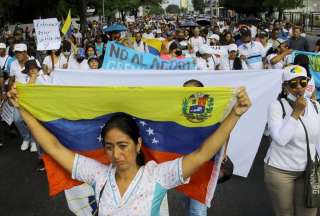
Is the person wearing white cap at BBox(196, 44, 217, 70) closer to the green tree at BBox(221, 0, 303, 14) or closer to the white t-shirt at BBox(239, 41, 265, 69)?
the white t-shirt at BBox(239, 41, 265, 69)

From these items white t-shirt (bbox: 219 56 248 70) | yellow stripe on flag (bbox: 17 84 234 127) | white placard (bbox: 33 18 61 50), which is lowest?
white t-shirt (bbox: 219 56 248 70)

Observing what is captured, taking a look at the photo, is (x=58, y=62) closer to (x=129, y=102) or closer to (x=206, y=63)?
(x=206, y=63)

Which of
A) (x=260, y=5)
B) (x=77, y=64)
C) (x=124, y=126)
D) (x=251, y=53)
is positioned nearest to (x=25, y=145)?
(x=77, y=64)

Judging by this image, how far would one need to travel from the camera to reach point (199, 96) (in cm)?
301

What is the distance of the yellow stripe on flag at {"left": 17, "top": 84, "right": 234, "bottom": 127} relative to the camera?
300cm

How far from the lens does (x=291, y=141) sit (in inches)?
153

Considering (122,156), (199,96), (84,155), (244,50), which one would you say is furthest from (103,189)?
(244,50)

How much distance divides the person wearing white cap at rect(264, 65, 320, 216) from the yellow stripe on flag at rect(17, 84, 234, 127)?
97 centimetres

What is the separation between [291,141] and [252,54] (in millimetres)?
6799

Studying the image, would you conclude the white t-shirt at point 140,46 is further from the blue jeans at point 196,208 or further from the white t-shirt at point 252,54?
the blue jeans at point 196,208

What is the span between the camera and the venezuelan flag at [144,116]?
303 cm

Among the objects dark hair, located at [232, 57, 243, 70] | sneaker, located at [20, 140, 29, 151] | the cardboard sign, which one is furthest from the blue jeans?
dark hair, located at [232, 57, 243, 70]

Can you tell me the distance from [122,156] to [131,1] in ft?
232

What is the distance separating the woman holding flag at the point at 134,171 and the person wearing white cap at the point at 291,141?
3.63 feet
